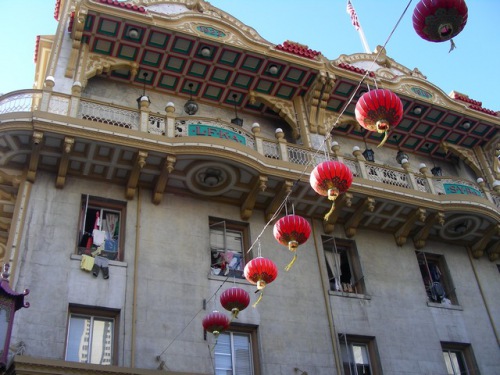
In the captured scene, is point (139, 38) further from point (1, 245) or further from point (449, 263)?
point (449, 263)

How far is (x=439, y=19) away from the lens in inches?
460

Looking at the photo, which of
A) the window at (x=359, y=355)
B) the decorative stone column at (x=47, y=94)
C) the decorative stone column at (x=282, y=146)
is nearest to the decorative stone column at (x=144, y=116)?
the decorative stone column at (x=47, y=94)

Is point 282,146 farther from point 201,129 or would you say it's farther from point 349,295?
point 349,295

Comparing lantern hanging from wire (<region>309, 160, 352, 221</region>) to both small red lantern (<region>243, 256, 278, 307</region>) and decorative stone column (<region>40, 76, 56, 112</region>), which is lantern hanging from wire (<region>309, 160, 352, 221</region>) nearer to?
small red lantern (<region>243, 256, 278, 307</region>)

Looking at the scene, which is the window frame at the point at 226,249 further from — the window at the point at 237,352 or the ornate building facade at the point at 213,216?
the window at the point at 237,352

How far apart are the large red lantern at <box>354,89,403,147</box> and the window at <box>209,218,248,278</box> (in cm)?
747

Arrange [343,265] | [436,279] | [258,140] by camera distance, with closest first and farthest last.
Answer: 1. [258,140]
2. [343,265]
3. [436,279]

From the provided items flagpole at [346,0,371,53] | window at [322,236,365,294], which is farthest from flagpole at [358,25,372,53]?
window at [322,236,365,294]

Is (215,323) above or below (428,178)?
below

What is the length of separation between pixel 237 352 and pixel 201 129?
6954 mm

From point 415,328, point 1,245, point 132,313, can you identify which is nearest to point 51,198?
point 1,245

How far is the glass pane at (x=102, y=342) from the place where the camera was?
51.3 ft

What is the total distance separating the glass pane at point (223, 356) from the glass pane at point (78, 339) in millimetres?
3477

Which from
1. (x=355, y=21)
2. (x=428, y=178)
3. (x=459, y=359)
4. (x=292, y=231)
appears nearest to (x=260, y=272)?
(x=292, y=231)
